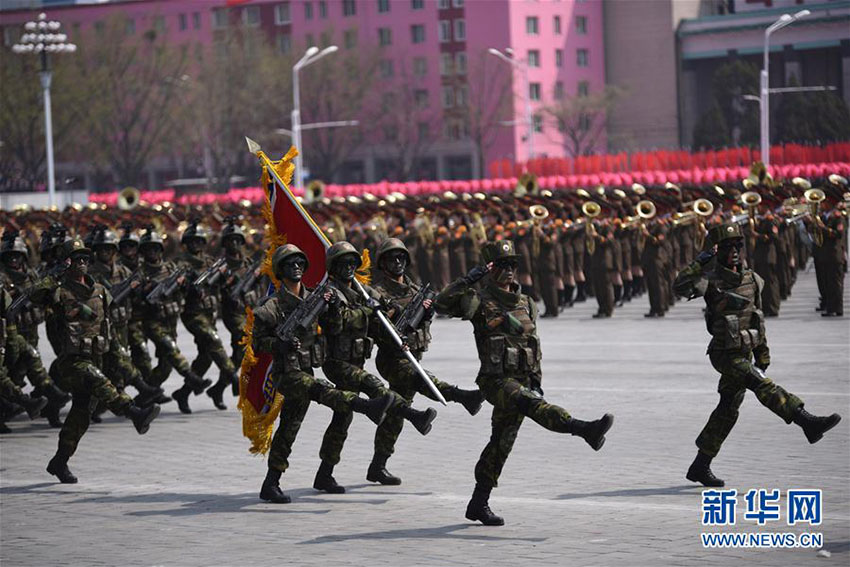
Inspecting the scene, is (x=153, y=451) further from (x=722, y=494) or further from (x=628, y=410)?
(x=722, y=494)

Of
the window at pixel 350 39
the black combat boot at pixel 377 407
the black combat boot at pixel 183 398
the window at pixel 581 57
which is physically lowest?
the black combat boot at pixel 183 398

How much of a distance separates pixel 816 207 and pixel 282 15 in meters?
67.5

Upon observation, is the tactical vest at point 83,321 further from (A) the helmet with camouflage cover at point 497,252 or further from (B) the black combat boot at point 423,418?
(A) the helmet with camouflage cover at point 497,252

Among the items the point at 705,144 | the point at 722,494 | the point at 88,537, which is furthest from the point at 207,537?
the point at 705,144

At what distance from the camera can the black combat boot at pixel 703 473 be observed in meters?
11.5

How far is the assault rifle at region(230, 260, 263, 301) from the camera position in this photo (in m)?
16.7

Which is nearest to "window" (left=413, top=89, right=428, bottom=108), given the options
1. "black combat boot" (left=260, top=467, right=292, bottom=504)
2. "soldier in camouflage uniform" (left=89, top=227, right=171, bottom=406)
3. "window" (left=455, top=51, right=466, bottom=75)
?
"window" (left=455, top=51, right=466, bottom=75)

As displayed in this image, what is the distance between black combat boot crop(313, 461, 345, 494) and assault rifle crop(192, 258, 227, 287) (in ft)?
16.0

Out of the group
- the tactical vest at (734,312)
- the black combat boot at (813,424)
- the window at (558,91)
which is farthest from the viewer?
the window at (558,91)

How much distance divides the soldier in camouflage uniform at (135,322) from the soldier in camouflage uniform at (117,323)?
77mm

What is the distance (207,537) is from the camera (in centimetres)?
1065

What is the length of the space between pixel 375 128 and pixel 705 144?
64.3ft

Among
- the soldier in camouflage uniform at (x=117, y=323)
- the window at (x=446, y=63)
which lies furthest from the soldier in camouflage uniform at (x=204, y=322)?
the window at (x=446, y=63)

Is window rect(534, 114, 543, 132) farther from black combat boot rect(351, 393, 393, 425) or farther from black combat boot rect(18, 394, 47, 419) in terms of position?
black combat boot rect(351, 393, 393, 425)
